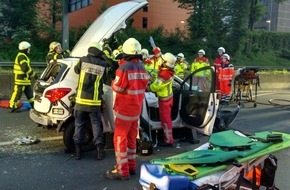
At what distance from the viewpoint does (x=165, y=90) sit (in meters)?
Result: 6.20

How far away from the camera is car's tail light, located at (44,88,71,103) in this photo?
5680 millimetres

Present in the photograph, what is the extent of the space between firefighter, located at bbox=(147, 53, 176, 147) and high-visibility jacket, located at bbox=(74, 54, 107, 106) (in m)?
1.23

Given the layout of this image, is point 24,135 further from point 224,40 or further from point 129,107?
point 224,40

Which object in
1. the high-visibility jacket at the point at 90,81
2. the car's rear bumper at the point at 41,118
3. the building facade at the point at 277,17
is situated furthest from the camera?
the building facade at the point at 277,17

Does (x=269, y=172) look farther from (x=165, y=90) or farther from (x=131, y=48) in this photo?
(x=165, y=90)

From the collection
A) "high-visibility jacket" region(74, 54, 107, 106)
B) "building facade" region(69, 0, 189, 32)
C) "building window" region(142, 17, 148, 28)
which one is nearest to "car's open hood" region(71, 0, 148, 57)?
"high-visibility jacket" region(74, 54, 107, 106)

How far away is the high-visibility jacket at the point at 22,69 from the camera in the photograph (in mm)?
8461

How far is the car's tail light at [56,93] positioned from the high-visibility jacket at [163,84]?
1500mm

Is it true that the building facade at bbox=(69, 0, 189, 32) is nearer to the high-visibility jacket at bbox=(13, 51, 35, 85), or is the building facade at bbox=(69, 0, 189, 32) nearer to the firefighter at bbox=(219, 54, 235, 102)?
the firefighter at bbox=(219, 54, 235, 102)

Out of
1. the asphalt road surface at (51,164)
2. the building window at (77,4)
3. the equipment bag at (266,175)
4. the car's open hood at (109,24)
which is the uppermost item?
the building window at (77,4)

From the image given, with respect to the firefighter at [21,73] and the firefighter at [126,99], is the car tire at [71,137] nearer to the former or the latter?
the firefighter at [126,99]

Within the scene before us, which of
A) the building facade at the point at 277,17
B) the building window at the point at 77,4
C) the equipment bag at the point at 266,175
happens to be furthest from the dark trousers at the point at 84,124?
the building facade at the point at 277,17

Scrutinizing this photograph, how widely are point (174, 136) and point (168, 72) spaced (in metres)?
1.50

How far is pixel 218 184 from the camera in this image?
3240 millimetres
